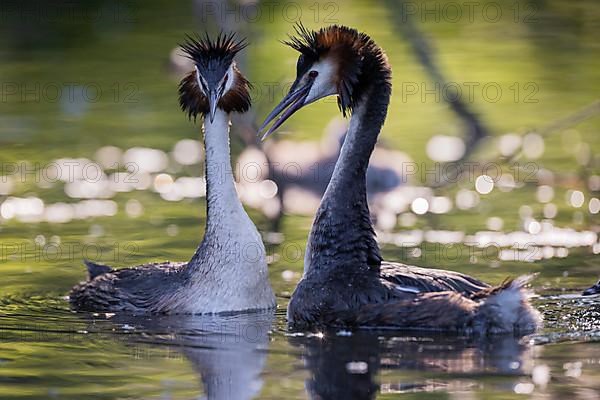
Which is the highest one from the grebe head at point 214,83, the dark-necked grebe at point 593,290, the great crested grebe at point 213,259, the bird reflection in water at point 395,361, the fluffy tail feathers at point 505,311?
the grebe head at point 214,83

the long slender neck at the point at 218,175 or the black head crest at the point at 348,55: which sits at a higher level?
the black head crest at the point at 348,55

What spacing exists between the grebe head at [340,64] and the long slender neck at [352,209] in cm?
8

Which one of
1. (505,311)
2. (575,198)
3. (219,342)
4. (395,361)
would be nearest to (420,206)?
(575,198)

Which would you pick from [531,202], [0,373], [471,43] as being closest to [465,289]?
[0,373]

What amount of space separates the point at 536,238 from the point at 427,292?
312cm

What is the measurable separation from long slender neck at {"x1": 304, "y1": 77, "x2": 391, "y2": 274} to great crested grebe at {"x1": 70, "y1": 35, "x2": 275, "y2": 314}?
638 millimetres

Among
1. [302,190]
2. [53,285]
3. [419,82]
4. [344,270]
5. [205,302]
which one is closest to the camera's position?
[344,270]

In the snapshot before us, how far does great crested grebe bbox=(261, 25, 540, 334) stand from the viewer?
9.30m

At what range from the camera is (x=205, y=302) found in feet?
34.3

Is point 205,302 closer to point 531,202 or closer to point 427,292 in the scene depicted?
point 427,292

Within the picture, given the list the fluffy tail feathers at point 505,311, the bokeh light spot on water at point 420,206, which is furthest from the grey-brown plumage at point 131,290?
the bokeh light spot on water at point 420,206

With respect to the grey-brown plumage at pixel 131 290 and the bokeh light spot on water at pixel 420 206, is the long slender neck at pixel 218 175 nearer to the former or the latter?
the grey-brown plumage at pixel 131 290

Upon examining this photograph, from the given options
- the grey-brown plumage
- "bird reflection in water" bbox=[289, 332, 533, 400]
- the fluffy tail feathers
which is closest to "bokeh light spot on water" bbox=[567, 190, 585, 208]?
the grey-brown plumage

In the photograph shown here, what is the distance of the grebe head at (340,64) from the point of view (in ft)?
33.1
